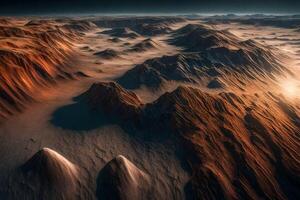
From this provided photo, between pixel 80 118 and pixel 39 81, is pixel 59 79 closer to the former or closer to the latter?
pixel 39 81

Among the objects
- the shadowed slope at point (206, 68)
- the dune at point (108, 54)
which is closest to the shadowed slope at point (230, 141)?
the shadowed slope at point (206, 68)

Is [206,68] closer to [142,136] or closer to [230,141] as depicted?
[230,141]

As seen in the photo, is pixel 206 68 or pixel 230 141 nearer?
pixel 230 141

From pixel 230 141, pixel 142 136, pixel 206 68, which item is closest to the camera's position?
pixel 230 141

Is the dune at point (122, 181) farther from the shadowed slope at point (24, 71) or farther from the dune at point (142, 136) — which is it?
the shadowed slope at point (24, 71)

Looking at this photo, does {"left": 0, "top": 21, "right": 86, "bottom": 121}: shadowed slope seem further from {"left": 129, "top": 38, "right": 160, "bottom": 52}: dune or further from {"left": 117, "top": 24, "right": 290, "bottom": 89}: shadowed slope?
{"left": 129, "top": 38, "right": 160, "bottom": 52}: dune

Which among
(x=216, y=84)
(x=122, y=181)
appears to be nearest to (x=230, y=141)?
(x=122, y=181)

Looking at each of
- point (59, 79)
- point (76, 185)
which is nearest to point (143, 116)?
point (76, 185)
